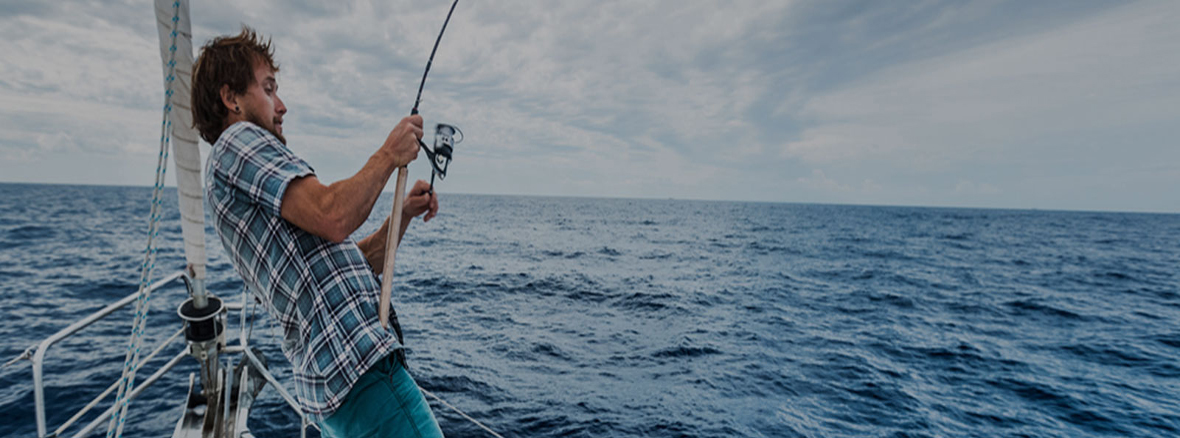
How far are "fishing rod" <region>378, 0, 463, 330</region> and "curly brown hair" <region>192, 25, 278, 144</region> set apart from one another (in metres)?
0.49

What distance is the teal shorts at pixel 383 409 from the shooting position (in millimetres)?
1565

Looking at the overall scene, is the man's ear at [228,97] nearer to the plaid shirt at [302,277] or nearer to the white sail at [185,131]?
the plaid shirt at [302,277]

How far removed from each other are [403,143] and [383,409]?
2.65 ft

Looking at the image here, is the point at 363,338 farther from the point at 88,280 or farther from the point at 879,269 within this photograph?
the point at 879,269

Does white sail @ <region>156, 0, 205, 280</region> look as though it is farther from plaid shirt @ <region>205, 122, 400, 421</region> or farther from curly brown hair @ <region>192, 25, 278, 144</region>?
plaid shirt @ <region>205, 122, 400, 421</region>

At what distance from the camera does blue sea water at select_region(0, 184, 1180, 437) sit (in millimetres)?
6582

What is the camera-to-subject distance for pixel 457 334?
9.92 metres

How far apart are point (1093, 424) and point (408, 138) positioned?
957 cm

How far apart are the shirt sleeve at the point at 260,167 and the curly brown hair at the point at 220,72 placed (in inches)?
8.7

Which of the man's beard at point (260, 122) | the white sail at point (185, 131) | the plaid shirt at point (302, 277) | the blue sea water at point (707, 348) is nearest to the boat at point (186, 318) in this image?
the white sail at point (185, 131)

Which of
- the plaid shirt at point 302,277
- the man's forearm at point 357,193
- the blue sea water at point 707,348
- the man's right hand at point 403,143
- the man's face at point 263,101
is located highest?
the man's face at point 263,101

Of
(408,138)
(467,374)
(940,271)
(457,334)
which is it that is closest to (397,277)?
(457,334)

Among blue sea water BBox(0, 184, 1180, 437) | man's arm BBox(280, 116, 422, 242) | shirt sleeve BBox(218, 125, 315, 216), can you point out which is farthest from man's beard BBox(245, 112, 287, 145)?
blue sea water BBox(0, 184, 1180, 437)

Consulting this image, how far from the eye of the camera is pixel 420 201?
6.77 ft
